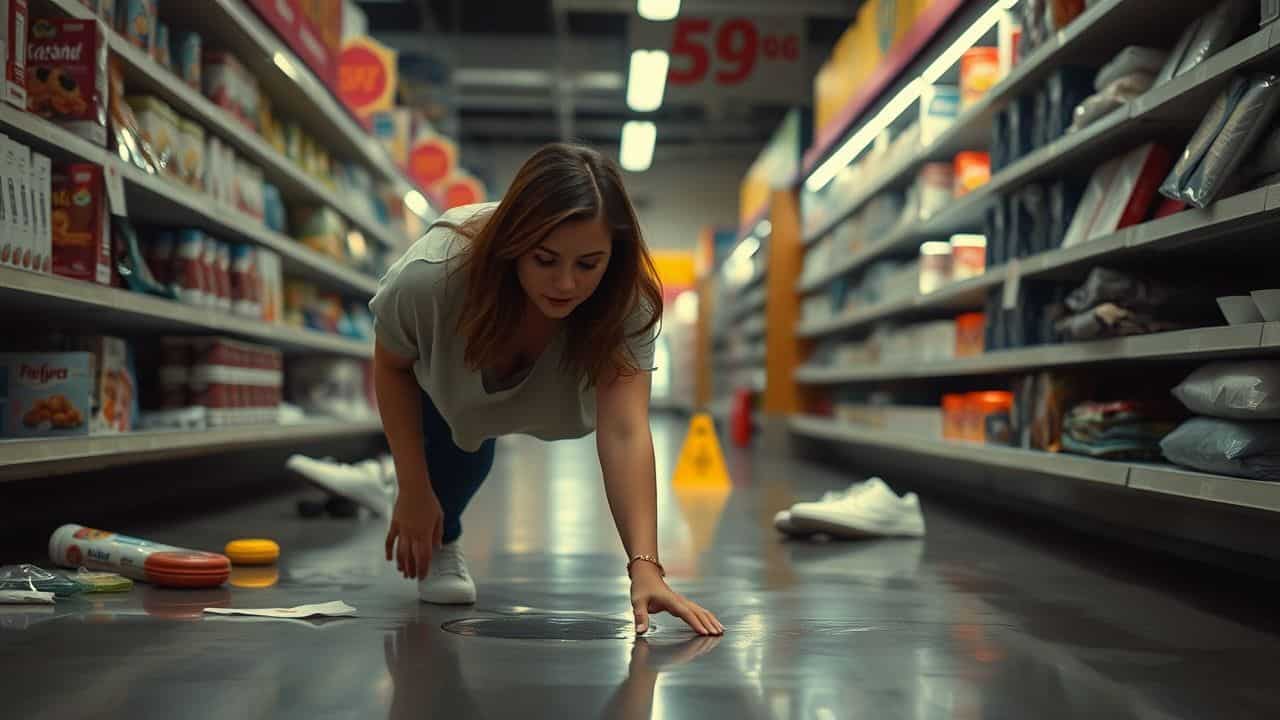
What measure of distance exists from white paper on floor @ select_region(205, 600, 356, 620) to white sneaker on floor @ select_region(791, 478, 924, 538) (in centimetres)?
173

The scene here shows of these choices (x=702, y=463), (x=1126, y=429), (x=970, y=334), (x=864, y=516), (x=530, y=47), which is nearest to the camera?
(x=1126, y=429)

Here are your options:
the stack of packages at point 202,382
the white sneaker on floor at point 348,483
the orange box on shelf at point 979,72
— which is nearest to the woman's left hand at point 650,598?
the white sneaker on floor at point 348,483

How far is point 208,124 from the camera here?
13.9 feet

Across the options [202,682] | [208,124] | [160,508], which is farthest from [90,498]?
[202,682]

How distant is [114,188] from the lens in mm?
3098

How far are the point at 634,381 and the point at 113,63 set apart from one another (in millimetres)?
2050

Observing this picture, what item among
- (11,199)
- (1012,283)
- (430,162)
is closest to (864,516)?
(1012,283)

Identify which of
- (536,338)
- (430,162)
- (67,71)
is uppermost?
(430,162)

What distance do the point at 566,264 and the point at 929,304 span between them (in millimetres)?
3878

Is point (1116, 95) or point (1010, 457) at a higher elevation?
point (1116, 95)

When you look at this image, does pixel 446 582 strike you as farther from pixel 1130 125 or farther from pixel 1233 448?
pixel 1130 125

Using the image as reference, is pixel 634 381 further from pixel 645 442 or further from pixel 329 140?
pixel 329 140

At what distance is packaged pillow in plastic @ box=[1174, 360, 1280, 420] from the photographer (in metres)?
2.36

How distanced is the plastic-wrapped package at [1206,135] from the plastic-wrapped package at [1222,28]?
0.19 metres
